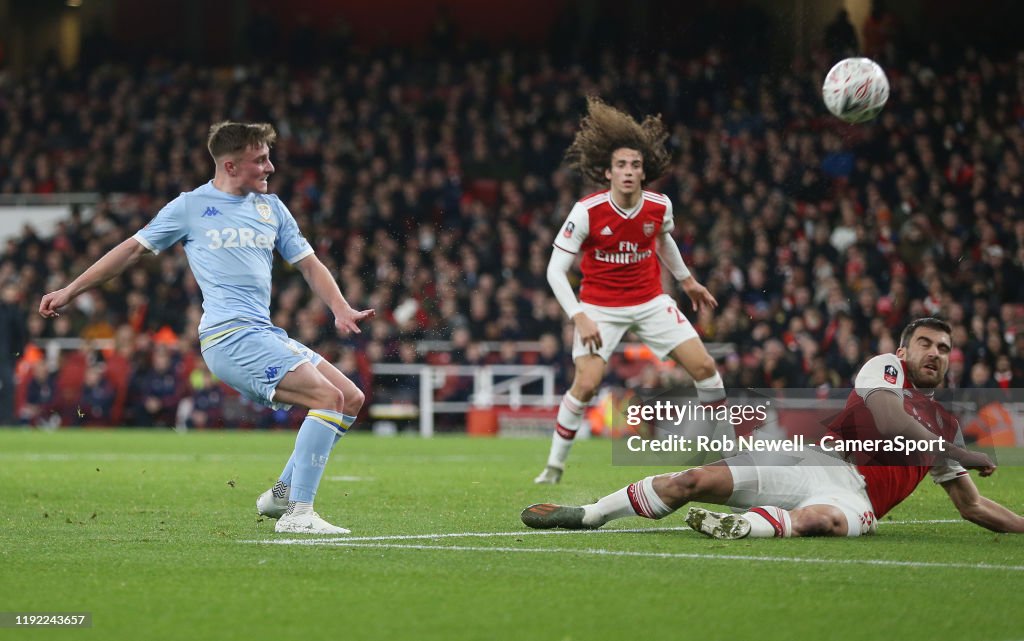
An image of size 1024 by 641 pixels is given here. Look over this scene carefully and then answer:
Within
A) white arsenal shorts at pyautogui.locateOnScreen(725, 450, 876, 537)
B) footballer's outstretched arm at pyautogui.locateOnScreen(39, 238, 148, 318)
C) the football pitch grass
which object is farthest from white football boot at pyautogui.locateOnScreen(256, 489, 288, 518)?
white arsenal shorts at pyautogui.locateOnScreen(725, 450, 876, 537)

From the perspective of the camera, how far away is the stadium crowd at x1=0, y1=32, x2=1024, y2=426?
1925 centimetres

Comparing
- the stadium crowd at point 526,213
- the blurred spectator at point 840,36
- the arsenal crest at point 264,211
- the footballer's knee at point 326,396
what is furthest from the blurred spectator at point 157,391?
the footballer's knee at point 326,396

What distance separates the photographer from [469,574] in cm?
589

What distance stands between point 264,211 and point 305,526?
1.73 metres

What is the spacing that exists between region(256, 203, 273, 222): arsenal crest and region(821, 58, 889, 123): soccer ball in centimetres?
577

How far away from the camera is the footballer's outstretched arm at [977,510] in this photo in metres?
7.37

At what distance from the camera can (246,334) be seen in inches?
Answer: 301

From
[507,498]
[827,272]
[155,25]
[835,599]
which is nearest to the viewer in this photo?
[835,599]

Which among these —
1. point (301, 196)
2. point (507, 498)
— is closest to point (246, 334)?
point (507, 498)

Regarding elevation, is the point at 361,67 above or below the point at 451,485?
above

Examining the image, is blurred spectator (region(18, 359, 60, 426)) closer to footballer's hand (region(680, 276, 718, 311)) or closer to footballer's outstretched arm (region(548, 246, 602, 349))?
footballer's outstretched arm (region(548, 246, 602, 349))

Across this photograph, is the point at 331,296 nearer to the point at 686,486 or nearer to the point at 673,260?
the point at 686,486

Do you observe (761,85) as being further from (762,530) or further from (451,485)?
(762,530)

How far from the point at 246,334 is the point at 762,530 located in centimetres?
283
